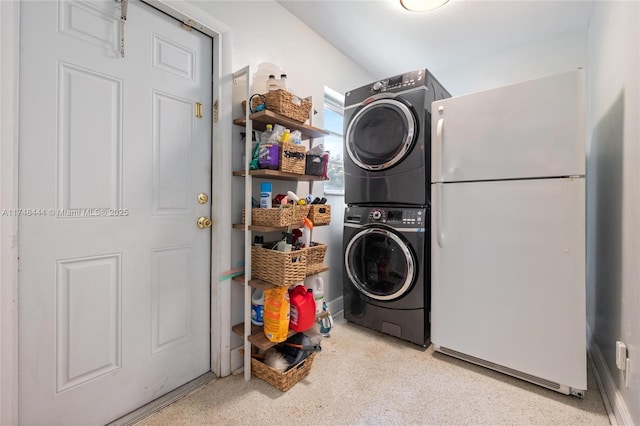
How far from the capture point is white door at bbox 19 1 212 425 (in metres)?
1.06

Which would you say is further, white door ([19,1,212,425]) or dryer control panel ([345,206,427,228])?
dryer control panel ([345,206,427,228])

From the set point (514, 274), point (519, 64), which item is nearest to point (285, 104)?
point (514, 274)

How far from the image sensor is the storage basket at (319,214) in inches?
67.4

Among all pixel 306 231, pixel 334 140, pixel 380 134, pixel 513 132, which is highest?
pixel 334 140

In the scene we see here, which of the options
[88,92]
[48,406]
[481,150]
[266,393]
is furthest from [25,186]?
[481,150]

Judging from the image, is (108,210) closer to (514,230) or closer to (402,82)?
(402,82)

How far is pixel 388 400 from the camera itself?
1429 millimetres

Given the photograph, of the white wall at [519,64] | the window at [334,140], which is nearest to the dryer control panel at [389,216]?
the window at [334,140]

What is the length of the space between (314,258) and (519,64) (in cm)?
258

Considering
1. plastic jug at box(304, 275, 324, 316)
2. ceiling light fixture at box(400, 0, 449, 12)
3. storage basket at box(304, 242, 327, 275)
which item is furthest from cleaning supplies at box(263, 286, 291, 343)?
ceiling light fixture at box(400, 0, 449, 12)

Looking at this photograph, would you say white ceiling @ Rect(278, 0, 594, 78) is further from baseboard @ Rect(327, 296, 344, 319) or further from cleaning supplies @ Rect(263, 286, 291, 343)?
baseboard @ Rect(327, 296, 344, 319)

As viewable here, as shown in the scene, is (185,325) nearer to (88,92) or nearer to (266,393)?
(266,393)

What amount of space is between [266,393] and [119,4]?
1978mm

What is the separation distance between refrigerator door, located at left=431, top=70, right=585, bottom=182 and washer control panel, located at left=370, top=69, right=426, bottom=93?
248 millimetres
